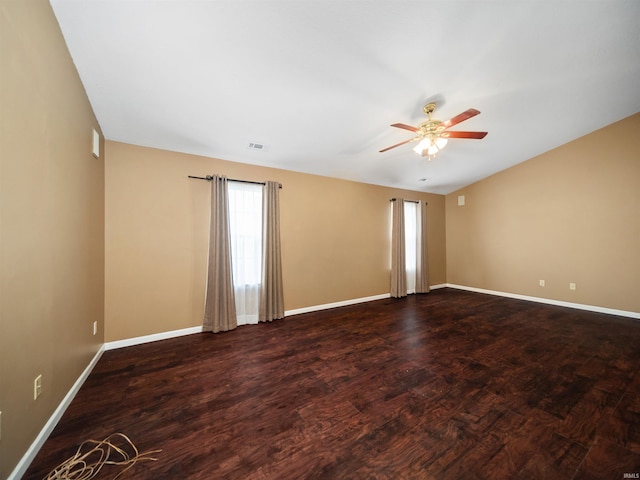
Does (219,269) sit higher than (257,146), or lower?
lower

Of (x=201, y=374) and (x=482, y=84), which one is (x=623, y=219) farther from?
(x=201, y=374)

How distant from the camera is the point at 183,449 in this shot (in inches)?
51.4

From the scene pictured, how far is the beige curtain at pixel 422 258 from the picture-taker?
5.16 meters

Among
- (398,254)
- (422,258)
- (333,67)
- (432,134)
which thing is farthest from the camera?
(422,258)

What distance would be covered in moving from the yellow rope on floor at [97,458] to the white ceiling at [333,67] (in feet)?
8.95

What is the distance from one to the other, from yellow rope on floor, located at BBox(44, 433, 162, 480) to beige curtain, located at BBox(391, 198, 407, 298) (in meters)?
4.39

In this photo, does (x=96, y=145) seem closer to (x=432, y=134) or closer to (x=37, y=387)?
(x=37, y=387)

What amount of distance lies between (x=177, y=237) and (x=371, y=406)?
9.64ft

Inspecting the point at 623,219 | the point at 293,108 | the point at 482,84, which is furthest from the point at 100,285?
the point at 623,219

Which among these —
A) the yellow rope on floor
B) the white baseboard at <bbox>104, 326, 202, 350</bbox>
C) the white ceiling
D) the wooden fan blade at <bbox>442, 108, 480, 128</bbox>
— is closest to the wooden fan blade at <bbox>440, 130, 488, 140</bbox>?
the wooden fan blade at <bbox>442, 108, 480, 128</bbox>

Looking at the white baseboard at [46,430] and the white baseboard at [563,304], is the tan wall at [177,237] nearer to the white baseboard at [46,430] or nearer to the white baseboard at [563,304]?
the white baseboard at [46,430]

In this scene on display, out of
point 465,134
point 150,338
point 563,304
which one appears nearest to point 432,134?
point 465,134

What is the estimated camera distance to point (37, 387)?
126cm

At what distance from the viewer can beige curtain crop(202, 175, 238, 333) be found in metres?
3.02
